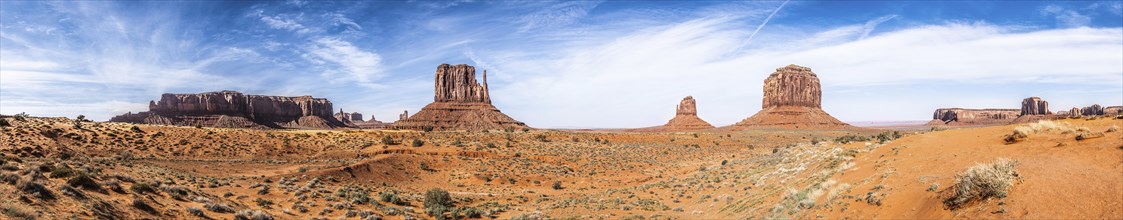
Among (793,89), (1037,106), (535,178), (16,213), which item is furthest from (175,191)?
(1037,106)

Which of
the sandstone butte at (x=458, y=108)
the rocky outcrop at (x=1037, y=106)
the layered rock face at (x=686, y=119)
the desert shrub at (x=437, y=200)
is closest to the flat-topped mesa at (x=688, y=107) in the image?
the layered rock face at (x=686, y=119)

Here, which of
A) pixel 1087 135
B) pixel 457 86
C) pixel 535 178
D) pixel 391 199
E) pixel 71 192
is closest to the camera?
pixel 1087 135

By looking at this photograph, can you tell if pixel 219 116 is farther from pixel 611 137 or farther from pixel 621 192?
pixel 621 192

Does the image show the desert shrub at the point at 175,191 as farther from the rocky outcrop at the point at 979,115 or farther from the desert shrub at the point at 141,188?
the rocky outcrop at the point at 979,115

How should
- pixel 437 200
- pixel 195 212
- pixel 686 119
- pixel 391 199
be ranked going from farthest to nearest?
1. pixel 686 119
2. pixel 391 199
3. pixel 437 200
4. pixel 195 212

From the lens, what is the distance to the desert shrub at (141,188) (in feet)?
49.4

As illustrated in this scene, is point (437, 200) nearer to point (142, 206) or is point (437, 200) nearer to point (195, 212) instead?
point (195, 212)

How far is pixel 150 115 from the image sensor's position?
129 m

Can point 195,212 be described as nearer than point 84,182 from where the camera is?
No

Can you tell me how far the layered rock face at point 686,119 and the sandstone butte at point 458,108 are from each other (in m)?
52.0

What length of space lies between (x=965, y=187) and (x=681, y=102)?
15736 centimetres

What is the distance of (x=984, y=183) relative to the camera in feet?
28.9

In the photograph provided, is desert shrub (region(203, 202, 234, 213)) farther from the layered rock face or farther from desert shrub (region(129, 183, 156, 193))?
the layered rock face

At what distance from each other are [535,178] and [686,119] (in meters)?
121
